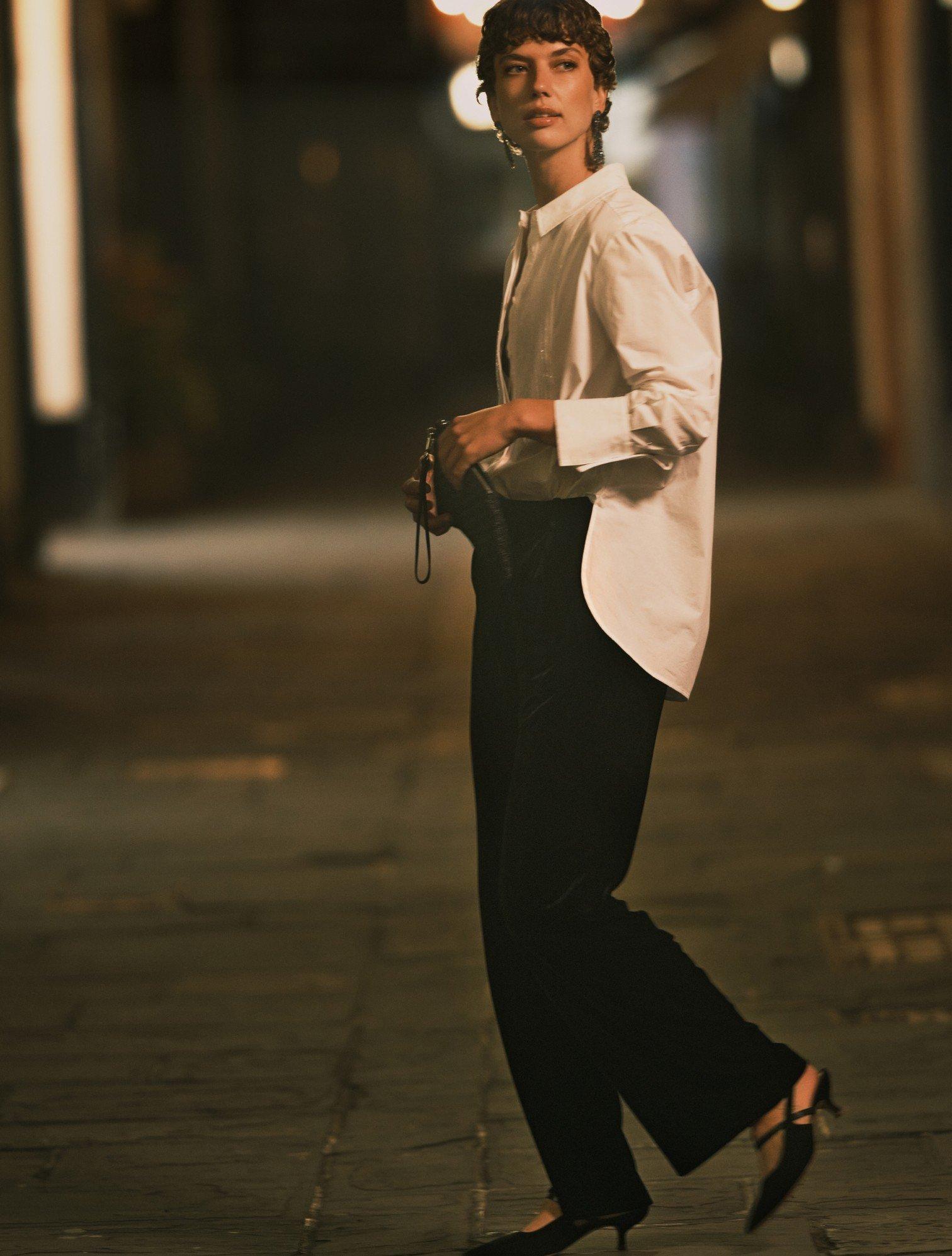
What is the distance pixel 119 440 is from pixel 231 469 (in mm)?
3020

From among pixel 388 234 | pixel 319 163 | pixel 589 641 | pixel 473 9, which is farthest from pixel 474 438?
pixel 388 234

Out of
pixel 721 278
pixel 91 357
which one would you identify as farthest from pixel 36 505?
pixel 721 278

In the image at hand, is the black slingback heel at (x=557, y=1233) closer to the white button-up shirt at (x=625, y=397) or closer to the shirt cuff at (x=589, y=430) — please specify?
the white button-up shirt at (x=625, y=397)

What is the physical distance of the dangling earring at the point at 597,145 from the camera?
7.22 feet

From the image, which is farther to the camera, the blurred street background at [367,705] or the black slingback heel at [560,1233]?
the blurred street background at [367,705]

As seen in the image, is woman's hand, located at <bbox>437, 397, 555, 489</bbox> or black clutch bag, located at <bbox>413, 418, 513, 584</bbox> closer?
woman's hand, located at <bbox>437, 397, 555, 489</bbox>

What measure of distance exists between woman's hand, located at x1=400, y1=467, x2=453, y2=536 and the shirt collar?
1.06 ft

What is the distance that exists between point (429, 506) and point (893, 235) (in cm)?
1196

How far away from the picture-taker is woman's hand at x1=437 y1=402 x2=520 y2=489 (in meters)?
2.09

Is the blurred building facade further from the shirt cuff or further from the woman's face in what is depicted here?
the shirt cuff

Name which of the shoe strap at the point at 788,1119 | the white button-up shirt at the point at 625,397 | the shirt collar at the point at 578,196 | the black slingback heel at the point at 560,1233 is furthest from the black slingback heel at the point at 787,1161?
the shirt collar at the point at 578,196

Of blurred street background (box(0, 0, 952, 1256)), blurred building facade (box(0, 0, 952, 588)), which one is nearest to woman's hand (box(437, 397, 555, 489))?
blurred street background (box(0, 0, 952, 1256))

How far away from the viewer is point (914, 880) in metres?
4.27

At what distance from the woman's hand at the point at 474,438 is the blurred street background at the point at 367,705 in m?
0.49
